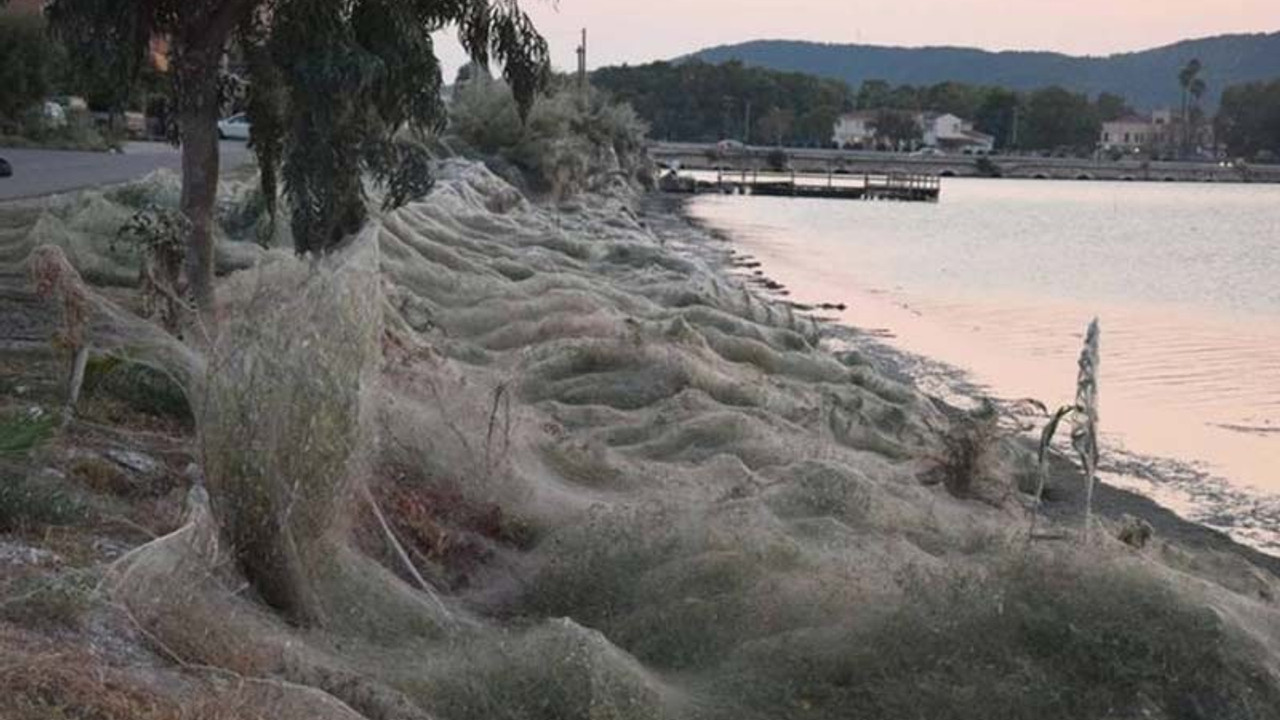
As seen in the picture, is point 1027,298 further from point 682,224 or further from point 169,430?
point 169,430

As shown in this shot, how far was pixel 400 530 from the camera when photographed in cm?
952

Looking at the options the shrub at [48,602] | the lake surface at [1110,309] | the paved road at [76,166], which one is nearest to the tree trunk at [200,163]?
the shrub at [48,602]

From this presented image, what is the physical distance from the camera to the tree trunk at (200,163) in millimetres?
12141

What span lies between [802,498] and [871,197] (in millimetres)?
118036

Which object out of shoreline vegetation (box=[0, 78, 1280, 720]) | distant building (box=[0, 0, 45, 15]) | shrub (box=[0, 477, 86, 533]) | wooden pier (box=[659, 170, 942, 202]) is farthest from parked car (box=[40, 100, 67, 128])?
wooden pier (box=[659, 170, 942, 202])

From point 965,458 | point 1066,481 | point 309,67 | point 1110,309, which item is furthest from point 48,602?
point 1110,309

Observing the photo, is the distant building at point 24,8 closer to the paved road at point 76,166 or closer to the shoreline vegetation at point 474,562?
the paved road at point 76,166

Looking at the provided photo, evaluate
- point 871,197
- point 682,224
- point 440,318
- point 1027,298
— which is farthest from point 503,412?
point 871,197

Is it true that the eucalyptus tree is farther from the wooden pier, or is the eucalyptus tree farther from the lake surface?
the wooden pier

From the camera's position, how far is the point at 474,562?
973 centimetres

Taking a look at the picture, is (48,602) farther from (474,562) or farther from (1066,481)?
(1066,481)

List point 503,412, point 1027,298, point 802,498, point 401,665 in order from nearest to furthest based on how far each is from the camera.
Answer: point 401,665 → point 802,498 → point 503,412 → point 1027,298

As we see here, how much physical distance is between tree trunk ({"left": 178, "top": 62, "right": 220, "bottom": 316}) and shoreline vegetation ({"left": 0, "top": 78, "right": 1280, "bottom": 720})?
38 cm

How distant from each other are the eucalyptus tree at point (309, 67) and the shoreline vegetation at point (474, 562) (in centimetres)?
86
